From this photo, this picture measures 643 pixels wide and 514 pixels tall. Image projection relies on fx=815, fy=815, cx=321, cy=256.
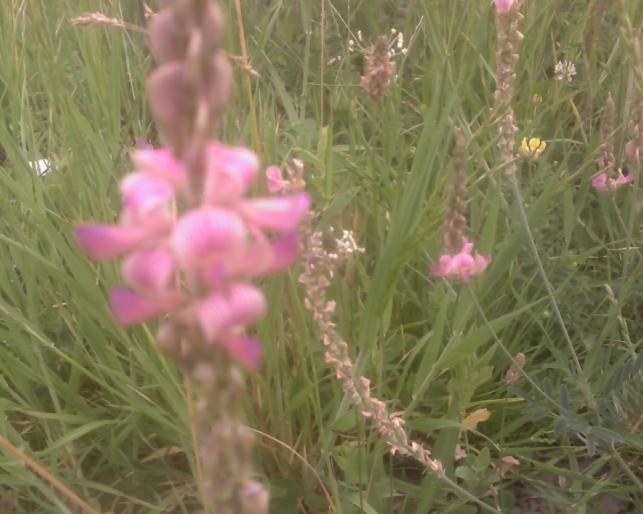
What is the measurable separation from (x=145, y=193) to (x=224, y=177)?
5cm

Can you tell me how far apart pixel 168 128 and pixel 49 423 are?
1175mm

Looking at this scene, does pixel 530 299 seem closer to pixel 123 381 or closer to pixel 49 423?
pixel 123 381

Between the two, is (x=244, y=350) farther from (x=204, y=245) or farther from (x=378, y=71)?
(x=378, y=71)

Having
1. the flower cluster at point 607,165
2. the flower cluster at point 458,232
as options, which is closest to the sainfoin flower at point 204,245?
the flower cluster at point 458,232

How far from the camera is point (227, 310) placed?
18.4 inches

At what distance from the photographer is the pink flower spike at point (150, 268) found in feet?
1.54

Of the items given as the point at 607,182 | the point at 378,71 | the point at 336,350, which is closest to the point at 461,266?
the point at 336,350

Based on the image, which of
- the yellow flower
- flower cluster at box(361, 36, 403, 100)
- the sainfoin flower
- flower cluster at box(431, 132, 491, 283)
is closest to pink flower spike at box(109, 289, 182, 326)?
the sainfoin flower

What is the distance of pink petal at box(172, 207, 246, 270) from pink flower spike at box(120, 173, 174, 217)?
3 cm

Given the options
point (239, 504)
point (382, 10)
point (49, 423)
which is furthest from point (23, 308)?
point (382, 10)

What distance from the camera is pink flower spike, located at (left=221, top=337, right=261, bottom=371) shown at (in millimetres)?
479

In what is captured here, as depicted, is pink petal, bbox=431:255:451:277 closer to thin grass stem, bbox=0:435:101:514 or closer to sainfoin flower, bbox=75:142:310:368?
thin grass stem, bbox=0:435:101:514

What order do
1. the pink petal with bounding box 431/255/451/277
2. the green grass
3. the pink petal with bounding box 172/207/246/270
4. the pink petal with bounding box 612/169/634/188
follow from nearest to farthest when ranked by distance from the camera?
the pink petal with bounding box 172/207/246/270 < the pink petal with bounding box 431/255/451/277 < the green grass < the pink petal with bounding box 612/169/634/188

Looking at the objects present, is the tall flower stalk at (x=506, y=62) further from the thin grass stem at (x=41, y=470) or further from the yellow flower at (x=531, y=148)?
the thin grass stem at (x=41, y=470)
